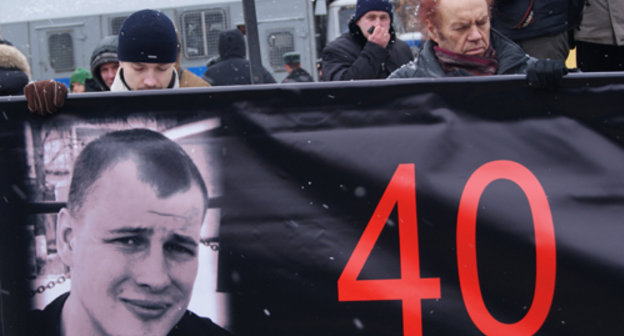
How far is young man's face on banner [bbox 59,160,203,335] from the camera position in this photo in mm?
2572


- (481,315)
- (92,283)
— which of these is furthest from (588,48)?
(92,283)

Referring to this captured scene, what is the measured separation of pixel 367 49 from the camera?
4242 millimetres

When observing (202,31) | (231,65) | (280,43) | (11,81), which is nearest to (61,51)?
(202,31)

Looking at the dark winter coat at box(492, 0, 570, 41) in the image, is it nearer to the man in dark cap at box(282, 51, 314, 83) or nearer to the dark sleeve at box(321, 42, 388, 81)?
the dark sleeve at box(321, 42, 388, 81)

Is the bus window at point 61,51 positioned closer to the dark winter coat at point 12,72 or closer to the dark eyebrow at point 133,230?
the dark winter coat at point 12,72

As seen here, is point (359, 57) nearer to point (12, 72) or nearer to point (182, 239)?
point (182, 239)

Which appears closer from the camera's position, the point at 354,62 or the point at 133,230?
the point at 133,230

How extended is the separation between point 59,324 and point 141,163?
0.63 m

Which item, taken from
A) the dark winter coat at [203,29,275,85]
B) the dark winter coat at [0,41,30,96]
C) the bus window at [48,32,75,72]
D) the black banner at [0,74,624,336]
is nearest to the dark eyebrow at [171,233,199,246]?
the black banner at [0,74,624,336]

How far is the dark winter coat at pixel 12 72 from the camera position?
185 inches

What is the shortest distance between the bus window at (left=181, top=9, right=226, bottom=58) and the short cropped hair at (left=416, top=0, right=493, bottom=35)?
8268 millimetres

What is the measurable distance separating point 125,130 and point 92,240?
396 millimetres

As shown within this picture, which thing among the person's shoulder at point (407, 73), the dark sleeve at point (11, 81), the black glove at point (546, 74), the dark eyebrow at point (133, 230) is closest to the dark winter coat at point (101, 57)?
the dark sleeve at point (11, 81)

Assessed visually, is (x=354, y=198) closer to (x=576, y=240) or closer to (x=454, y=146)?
(x=454, y=146)
